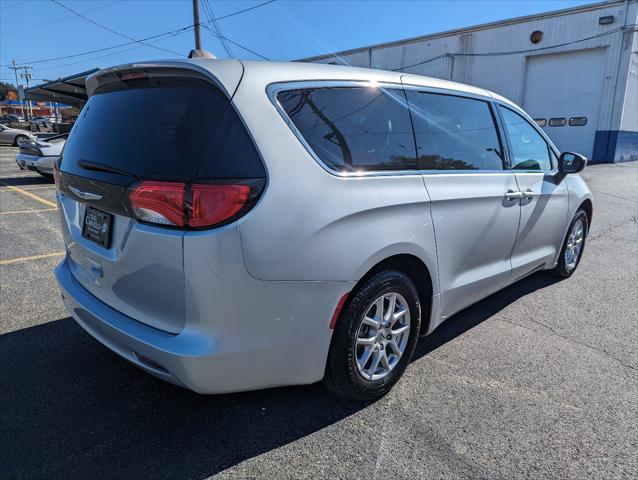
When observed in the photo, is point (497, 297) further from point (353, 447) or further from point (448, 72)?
point (448, 72)

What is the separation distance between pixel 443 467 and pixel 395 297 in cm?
89

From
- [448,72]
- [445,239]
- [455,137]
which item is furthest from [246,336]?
[448,72]

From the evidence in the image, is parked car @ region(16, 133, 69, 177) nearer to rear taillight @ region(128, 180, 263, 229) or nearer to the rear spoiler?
the rear spoiler

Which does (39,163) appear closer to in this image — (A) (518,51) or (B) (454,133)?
(B) (454,133)

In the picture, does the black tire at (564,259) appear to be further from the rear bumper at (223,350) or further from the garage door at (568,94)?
the garage door at (568,94)

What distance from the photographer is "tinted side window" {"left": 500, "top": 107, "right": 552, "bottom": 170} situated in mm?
3840

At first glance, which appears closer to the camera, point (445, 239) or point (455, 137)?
point (445, 239)

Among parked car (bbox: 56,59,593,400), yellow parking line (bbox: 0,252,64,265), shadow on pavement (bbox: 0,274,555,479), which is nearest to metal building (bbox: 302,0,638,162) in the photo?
parked car (bbox: 56,59,593,400)

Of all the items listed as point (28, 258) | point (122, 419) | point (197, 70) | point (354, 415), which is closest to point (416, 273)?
point (354, 415)

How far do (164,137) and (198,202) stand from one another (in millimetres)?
438

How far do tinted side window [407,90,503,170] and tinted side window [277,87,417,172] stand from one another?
125 millimetres

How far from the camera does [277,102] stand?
2.22 metres

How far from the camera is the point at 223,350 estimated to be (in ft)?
6.79

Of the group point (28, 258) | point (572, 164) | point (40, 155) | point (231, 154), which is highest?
point (231, 154)
